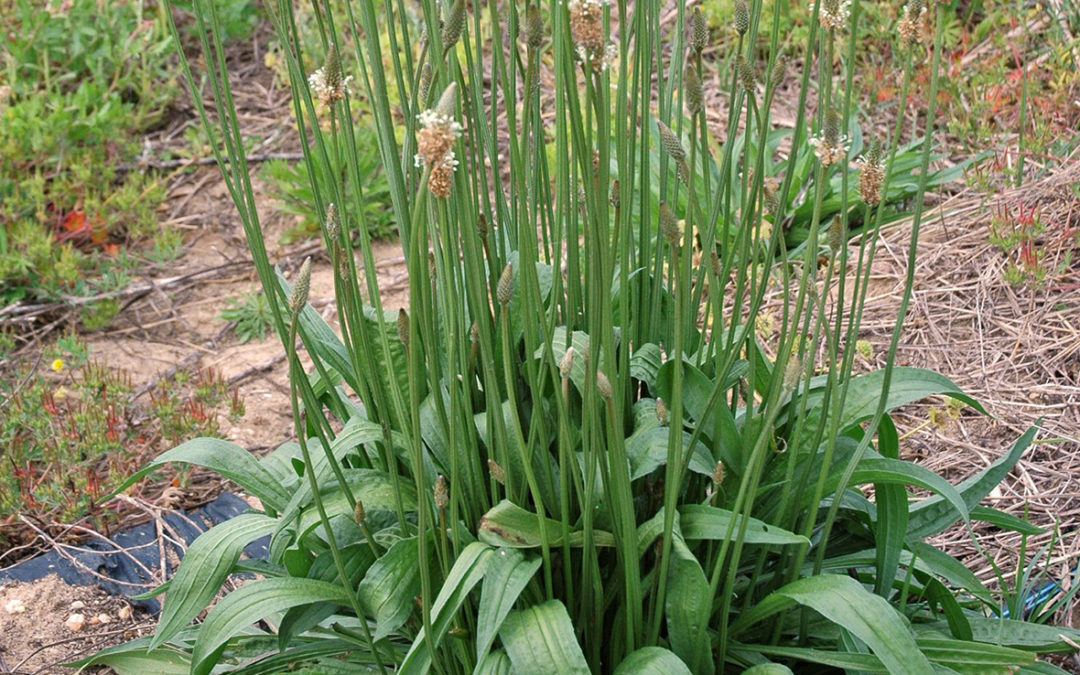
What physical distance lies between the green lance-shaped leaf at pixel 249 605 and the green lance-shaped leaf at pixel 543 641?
0.30 metres

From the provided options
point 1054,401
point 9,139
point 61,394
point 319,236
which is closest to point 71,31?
point 9,139

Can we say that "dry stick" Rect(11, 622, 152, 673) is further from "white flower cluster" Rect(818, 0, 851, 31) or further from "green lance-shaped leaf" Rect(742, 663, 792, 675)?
"white flower cluster" Rect(818, 0, 851, 31)

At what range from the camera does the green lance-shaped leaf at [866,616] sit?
52.3 inches

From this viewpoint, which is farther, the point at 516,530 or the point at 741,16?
the point at 516,530

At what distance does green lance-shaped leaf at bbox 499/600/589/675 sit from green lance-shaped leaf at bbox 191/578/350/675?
30 centimetres

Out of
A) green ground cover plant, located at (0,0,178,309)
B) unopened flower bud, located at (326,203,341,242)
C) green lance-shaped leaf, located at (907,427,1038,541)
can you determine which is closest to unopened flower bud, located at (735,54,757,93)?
unopened flower bud, located at (326,203,341,242)

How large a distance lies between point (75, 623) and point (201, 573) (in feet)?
2.51

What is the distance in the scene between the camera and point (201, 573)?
5.32 feet

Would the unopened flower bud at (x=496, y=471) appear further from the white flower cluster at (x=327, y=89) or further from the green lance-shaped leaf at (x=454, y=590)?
the white flower cluster at (x=327, y=89)

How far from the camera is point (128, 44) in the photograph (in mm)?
4559

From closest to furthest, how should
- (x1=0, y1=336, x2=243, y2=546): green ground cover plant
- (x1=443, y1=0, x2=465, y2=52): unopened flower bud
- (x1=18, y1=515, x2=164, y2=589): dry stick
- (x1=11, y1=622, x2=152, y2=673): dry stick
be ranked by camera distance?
1. (x1=443, y1=0, x2=465, y2=52): unopened flower bud
2. (x1=11, y1=622, x2=152, y2=673): dry stick
3. (x1=18, y1=515, x2=164, y2=589): dry stick
4. (x1=0, y1=336, x2=243, y2=546): green ground cover plant

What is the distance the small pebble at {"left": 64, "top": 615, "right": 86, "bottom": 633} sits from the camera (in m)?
2.19

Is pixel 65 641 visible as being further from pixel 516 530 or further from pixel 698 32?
pixel 698 32

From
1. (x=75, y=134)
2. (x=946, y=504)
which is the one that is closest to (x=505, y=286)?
(x=946, y=504)
